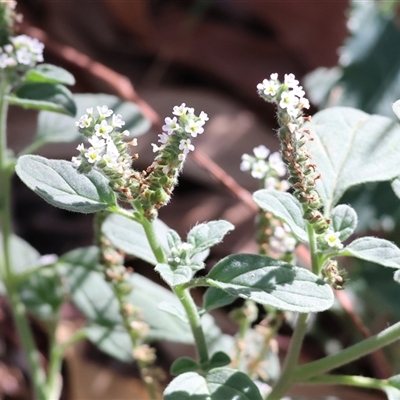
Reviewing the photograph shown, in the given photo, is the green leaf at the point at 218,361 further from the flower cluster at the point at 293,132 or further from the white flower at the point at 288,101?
the white flower at the point at 288,101

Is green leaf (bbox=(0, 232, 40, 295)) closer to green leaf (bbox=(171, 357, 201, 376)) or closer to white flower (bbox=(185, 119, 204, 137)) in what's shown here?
green leaf (bbox=(171, 357, 201, 376))

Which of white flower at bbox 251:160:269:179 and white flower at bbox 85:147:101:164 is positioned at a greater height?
white flower at bbox 85:147:101:164

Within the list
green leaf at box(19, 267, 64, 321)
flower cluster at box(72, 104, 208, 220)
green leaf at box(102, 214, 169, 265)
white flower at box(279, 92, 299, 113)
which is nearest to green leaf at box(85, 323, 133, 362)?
green leaf at box(19, 267, 64, 321)

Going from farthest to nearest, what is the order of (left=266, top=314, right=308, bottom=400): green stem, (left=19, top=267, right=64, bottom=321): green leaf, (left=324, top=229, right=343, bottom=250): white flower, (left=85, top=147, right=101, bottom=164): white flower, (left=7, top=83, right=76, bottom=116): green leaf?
1. (left=19, top=267, right=64, bottom=321): green leaf
2. (left=7, top=83, right=76, bottom=116): green leaf
3. (left=266, top=314, right=308, bottom=400): green stem
4. (left=324, top=229, right=343, bottom=250): white flower
5. (left=85, top=147, right=101, bottom=164): white flower

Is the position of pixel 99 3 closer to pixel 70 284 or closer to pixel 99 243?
pixel 70 284

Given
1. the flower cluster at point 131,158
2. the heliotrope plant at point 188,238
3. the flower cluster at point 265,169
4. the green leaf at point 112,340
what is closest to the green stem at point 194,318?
the heliotrope plant at point 188,238
